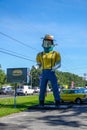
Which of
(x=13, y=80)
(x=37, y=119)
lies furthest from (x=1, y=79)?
(x=37, y=119)

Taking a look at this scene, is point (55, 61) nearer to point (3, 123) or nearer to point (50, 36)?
point (50, 36)

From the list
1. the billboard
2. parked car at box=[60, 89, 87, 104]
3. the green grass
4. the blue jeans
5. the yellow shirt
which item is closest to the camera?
the green grass

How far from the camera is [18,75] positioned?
74.7ft

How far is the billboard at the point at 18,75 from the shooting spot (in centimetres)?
2248

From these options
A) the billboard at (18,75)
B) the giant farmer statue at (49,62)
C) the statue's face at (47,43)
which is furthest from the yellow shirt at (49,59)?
the billboard at (18,75)

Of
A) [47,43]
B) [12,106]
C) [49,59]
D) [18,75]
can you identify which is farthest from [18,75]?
[47,43]

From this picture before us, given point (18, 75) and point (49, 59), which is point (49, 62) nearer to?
point (49, 59)

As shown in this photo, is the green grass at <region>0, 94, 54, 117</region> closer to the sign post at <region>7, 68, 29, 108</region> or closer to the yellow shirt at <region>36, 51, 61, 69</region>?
the sign post at <region>7, 68, 29, 108</region>

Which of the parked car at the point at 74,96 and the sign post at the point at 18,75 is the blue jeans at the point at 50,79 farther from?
the parked car at the point at 74,96

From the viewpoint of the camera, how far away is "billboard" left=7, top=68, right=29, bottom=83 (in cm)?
2248

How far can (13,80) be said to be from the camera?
22.9m

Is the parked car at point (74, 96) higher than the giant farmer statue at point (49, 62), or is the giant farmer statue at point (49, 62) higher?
the giant farmer statue at point (49, 62)

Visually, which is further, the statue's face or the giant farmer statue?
the statue's face

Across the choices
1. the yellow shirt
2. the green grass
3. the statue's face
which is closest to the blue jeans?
the yellow shirt
